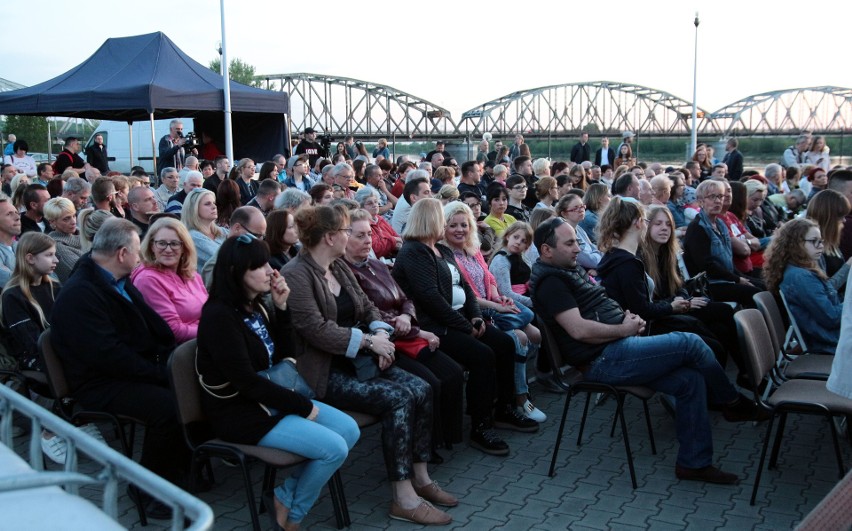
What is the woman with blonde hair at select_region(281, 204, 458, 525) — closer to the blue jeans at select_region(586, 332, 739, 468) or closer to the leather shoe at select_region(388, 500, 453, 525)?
the leather shoe at select_region(388, 500, 453, 525)

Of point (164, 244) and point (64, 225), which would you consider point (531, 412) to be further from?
point (64, 225)

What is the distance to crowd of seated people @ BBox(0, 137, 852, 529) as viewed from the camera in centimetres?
339

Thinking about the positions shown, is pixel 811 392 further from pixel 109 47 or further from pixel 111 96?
pixel 109 47

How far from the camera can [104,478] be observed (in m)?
1.42

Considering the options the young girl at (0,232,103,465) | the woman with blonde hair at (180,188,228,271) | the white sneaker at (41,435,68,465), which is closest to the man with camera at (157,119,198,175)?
the woman with blonde hair at (180,188,228,271)

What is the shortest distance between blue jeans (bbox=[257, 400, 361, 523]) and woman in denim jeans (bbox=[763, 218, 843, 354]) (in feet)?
9.40

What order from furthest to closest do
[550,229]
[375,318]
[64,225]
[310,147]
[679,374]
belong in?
1. [310,147]
2. [64,225]
3. [550,229]
4. [375,318]
5. [679,374]

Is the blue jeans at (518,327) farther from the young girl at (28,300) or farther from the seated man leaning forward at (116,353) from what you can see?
the young girl at (28,300)

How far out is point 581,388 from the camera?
165 inches

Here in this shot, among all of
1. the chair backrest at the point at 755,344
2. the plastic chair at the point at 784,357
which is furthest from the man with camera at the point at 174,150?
the chair backrest at the point at 755,344

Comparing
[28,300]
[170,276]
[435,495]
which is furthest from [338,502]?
[28,300]

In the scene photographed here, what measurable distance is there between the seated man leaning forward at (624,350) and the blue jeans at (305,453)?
1470 millimetres

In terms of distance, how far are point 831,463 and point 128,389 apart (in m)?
3.79

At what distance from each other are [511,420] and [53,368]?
2696mm
